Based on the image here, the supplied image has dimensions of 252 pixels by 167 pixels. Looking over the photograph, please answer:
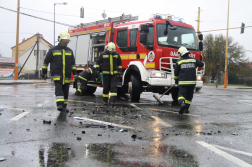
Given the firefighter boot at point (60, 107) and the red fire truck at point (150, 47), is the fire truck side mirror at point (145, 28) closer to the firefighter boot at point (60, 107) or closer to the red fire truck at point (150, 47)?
the red fire truck at point (150, 47)

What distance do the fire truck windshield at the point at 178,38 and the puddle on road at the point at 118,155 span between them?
19.5 feet

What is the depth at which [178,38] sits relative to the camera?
9.76m

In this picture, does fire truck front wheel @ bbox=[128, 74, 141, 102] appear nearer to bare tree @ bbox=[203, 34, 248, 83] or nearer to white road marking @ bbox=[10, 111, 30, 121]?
white road marking @ bbox=[10, 111, 30, 121]

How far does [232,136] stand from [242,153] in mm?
1023

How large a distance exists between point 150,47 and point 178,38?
111 cm

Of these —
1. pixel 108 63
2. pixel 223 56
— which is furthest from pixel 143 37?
pixel 223 56

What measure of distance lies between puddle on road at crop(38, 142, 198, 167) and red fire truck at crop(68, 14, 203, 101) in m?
5.37

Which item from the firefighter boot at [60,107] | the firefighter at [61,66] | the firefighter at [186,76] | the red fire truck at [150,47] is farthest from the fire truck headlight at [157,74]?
the firefighter boot at [60,107]

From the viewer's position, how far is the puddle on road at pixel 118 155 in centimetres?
319

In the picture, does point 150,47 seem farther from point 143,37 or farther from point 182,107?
point 182,107

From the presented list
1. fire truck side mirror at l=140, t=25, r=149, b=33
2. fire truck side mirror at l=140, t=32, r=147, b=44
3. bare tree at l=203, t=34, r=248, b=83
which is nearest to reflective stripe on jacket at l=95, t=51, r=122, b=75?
fire truck side mirror at l=140, t=32, r=147, b=44

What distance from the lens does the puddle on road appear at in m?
3.19

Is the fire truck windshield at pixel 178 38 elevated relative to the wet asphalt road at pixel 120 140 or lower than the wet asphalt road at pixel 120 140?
elevated

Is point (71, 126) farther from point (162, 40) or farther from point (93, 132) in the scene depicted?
point (162, 40)
